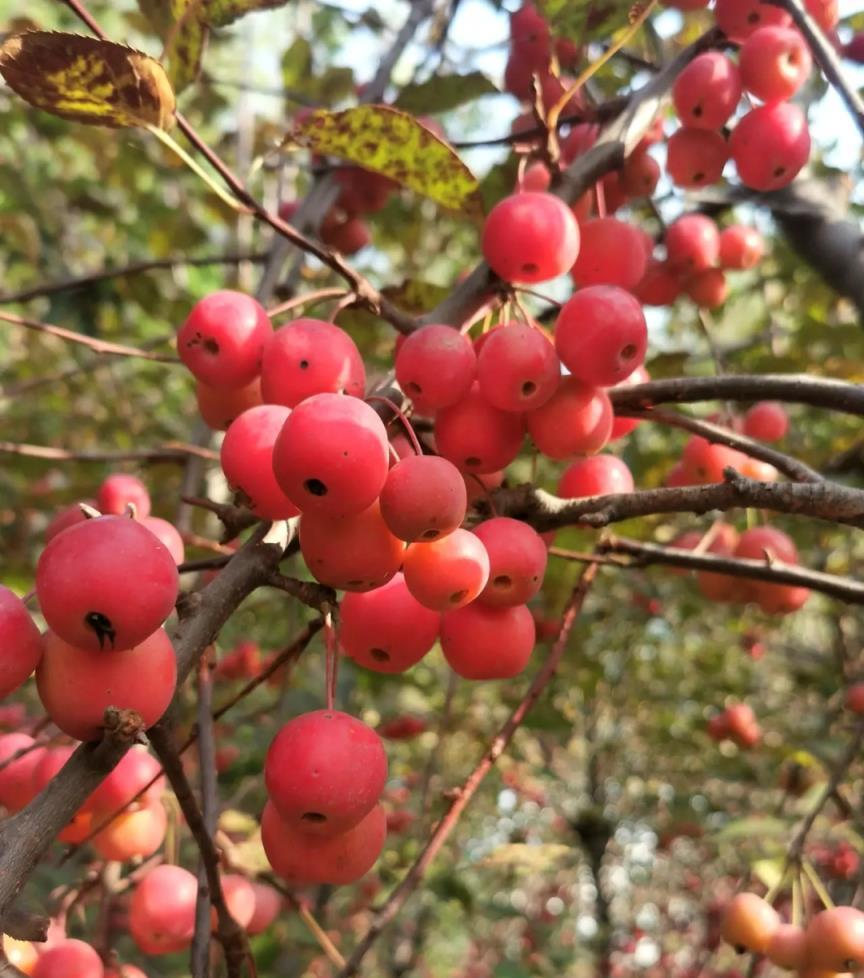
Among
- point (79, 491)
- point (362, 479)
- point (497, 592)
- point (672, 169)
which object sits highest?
point (672, 169)

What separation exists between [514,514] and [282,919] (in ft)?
6.84

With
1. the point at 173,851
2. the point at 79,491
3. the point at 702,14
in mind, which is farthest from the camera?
the point at 79,491

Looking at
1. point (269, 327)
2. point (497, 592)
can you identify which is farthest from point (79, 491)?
point (497, 592)

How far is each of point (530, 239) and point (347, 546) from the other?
0.44m

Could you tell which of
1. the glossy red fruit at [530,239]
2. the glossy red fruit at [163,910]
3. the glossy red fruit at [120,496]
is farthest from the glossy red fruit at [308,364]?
the glossy red fruit at [163,910]

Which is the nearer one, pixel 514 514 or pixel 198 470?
pixel 514 514

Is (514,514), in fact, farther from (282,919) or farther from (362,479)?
(282,919)

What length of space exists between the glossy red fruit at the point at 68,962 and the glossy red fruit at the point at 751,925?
3.26ft

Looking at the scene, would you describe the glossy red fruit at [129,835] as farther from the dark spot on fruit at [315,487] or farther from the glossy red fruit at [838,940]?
the glossy red fruit at [838,940]

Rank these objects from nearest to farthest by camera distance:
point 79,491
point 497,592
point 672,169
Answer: point 497,592
point 672,169
point 79,491

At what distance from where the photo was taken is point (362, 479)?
640mm

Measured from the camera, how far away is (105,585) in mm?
540

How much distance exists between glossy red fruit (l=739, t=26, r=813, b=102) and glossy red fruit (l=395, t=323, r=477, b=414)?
0.69 metres

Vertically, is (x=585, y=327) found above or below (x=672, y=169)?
below
